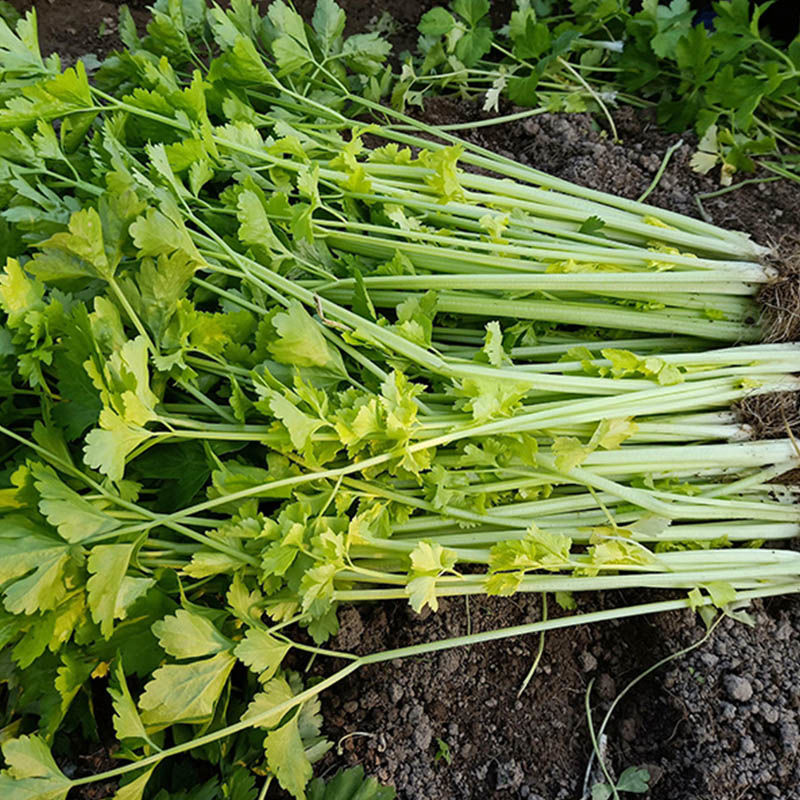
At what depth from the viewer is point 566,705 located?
1439 millimetres

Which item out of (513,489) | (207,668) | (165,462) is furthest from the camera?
(513,489)

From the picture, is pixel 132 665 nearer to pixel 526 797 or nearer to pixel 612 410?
pixel 526 797

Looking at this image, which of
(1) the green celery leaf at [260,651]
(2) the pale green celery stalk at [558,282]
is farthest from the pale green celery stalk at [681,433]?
(1) the green celery leaf at [260,651]

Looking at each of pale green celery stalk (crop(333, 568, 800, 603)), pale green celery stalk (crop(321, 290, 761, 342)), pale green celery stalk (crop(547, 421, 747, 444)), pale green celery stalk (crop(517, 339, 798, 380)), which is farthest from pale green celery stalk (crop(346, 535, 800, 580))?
pale green celery stalk (crop(321, 290, 761, 342))

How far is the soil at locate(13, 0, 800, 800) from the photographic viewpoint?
1.34 m

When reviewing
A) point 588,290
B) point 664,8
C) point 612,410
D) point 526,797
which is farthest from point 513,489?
point 664,8

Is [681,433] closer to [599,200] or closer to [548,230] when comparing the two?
[548,230]

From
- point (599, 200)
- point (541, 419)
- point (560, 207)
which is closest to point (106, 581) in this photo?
point (541, 419)

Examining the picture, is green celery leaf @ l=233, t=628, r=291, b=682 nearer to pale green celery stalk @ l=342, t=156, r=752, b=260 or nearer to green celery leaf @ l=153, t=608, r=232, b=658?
green celery leaf @ l=153, t=608, r=232, b=658

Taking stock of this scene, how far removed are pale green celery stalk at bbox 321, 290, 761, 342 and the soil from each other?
0.20 meters

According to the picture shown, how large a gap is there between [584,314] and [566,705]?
A: 0.75m

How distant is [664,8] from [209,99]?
130cm

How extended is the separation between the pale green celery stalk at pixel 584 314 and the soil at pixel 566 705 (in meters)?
0.20

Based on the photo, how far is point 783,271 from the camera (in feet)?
5.14
